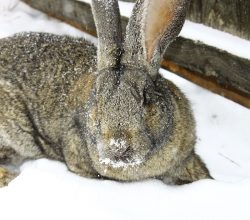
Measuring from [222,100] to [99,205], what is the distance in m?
1.97

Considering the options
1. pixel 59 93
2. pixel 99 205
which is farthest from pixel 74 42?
pixel 99 205

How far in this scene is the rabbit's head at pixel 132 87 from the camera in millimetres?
3666

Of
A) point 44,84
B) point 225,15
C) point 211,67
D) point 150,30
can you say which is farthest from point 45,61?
point 225,15

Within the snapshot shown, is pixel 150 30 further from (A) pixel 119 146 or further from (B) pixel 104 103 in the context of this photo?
(A) pixel 119 146

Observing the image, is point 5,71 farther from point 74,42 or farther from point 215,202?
point 215,202

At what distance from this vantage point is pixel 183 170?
436cm

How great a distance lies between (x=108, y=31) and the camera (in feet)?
13.0

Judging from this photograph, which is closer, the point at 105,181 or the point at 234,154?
the point at 105,181

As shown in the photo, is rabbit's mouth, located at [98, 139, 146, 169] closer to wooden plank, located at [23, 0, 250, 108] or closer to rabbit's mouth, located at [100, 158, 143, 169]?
rabbit's mouth, located at [100, 158, 143, 169]

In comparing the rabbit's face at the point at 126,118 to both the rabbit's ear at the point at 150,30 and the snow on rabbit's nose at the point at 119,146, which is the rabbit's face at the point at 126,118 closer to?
the snow on rabbit's nose at the point at 119,146

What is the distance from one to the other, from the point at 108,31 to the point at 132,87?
44cm

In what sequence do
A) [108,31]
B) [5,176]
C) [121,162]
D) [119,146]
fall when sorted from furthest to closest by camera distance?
[5,176]
[108,31]
[121,162]
[119,146]

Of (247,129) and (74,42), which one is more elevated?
(74,42)

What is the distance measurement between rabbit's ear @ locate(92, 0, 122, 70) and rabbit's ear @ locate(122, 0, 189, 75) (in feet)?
0.22
